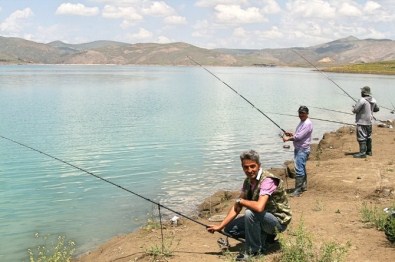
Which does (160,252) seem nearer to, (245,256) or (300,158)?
(245,256)

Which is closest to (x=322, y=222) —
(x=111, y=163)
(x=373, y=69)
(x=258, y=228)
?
(x=258, y=228)

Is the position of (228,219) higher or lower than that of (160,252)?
higher

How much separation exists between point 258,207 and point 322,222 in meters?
3.22

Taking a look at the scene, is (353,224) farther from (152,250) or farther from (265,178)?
(152,250)

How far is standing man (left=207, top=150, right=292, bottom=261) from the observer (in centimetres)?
723

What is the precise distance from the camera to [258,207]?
23.5 ft

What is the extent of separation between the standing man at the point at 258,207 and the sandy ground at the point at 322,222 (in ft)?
1.25

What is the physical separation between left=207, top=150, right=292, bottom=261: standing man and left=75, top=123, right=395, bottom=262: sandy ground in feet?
1.25

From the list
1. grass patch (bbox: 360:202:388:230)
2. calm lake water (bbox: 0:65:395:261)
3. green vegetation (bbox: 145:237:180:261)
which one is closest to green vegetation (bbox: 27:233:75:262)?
calm lake water (bbox: 0:65:395:261)

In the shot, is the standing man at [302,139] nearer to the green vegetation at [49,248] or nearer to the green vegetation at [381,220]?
the green vegetation at [381,220]

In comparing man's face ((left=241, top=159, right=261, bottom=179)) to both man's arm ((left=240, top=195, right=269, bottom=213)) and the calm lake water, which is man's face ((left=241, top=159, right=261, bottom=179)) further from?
the calm lake water

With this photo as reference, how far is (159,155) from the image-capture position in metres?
23.4

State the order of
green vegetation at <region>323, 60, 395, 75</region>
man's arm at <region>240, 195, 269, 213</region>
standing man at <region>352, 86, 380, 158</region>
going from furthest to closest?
green vegetation at <region>323, 60, 395, 75</region> < standing man at <region>352, 86, 380, 158</region> < man's arm at <region>240, 195, 269, 213</region>

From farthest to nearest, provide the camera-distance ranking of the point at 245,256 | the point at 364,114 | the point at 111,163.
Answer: the point at 111,163
the point at 364,114
the point at 245,256
